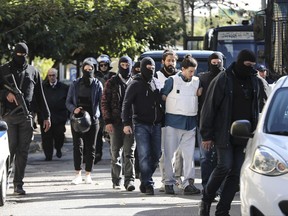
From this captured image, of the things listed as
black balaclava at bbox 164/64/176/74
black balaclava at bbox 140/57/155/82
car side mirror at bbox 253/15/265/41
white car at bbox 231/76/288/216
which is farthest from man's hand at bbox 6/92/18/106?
car side mirror at bbox 253/15/265/41

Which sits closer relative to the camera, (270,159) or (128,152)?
(270,159)

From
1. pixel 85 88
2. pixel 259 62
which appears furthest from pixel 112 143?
pixel 259 62

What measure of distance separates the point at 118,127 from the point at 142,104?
0.98 meters

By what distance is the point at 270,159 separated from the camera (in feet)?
26.4

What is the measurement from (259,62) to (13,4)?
19.2 feet

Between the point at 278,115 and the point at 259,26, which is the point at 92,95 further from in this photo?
the point at 278,115

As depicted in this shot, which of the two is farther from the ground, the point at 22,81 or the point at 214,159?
the point at 22,81

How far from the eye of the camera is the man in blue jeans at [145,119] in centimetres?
1274

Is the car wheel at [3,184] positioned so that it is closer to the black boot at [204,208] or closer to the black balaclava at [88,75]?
the black boot at [204,208]

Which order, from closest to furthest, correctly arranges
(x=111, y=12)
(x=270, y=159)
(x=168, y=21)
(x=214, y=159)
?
(x=270, y=159)
(x=214, y=159)
(x=111, y=12)
(x=168, y=21)

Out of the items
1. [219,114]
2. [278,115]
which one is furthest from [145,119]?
[278,115]

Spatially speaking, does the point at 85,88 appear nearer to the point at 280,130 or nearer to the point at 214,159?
the point at 214,159

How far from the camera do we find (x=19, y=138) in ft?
42.1

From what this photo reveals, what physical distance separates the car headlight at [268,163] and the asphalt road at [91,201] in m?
2.82
